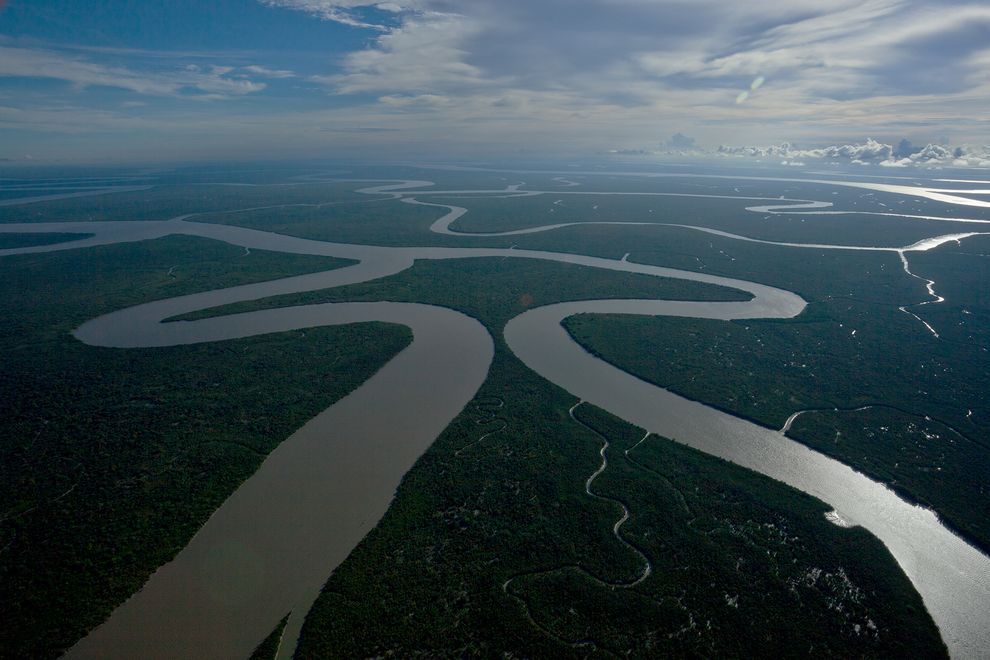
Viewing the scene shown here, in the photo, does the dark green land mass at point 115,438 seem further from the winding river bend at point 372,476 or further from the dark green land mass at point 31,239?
the dark green land mass at point 31,239

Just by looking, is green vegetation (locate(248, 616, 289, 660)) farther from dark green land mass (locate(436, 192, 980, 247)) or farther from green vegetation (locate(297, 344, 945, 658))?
dark green land mass (locate(436, 192, 980, 247))

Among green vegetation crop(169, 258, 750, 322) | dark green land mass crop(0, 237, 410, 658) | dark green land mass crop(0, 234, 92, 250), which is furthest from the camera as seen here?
dark green land mass crop(0, 234, 92, 250)

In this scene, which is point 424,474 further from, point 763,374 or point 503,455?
point 763,374

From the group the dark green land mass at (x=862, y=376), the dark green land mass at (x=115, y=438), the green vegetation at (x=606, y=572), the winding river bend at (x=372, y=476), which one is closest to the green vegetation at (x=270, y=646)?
the winding river bend at (x=372, y=476)

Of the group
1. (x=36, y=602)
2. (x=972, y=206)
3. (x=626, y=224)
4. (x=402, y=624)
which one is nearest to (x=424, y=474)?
(x=402, y=624)

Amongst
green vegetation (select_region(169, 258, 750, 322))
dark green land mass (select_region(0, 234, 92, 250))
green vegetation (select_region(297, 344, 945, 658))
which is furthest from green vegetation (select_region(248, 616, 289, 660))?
dark green land mass (select_region(0, 234, 92, 250))

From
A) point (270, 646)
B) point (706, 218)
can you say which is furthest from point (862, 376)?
point (706, 218)
